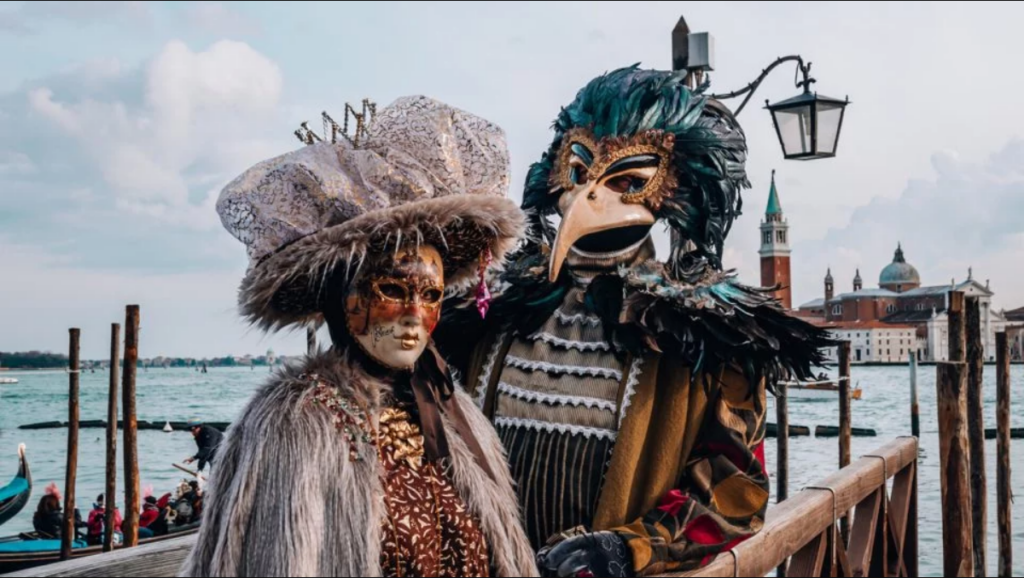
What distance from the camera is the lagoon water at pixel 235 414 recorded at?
17484mm

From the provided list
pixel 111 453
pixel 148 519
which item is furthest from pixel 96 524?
pixel 111 453

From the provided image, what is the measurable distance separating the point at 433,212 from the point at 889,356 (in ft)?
314

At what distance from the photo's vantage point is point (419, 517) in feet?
6.60

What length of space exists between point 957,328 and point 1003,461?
1932mm

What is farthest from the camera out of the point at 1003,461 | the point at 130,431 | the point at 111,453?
the point at 111,453

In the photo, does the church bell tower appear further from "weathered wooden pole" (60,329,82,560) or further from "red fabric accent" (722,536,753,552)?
"red fabric accent" (722,536,753,552)

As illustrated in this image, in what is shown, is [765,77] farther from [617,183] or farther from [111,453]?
[111,453]

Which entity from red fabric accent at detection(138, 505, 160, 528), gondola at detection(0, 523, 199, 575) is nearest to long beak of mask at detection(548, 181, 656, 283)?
gondola at detection(0, 523, 199, 575)

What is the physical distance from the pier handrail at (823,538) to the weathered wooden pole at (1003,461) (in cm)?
476

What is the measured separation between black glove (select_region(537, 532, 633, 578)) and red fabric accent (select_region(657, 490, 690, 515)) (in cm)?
15

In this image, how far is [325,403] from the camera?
6.46 ft

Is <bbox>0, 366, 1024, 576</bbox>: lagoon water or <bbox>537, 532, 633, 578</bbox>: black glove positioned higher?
<bbox>537, 532, 633, 578</bbox>: black glove

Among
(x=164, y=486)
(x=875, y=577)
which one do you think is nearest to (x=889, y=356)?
(x=164, y=486)

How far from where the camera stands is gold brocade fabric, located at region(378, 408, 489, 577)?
196cm
